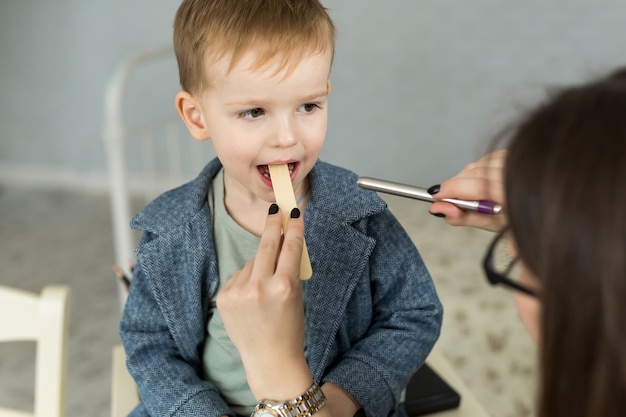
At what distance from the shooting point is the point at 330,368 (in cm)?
95

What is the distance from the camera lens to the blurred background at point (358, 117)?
6.34 feet

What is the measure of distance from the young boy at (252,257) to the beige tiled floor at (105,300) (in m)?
0.78

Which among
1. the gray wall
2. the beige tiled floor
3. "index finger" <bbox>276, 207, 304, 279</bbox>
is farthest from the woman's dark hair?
the gray wall

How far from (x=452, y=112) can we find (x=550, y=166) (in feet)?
6.40

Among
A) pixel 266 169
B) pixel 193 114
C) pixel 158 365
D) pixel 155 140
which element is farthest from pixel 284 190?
pixel 155 140

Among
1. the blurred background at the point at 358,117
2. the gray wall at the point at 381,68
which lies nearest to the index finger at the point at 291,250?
the blurred background at the point at 358,117

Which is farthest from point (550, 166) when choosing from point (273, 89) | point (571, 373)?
point (273, 89)

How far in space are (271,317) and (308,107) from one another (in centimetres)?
27

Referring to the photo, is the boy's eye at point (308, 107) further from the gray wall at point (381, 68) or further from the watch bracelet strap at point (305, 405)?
the gray wall at point (381, 68)

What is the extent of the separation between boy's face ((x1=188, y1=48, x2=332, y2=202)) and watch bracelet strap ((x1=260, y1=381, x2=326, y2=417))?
0.26 metres

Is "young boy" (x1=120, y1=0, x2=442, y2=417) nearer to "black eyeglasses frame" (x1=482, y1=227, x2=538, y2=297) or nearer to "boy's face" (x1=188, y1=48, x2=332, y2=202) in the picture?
"boy's face" (x1=188, y1=48, x2=332, y2=202)

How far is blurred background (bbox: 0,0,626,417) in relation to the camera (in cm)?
193

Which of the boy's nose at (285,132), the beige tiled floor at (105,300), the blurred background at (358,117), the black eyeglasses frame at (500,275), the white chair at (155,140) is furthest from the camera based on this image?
the white chair at (155,140)

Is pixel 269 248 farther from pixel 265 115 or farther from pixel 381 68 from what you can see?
pixel 381 68
